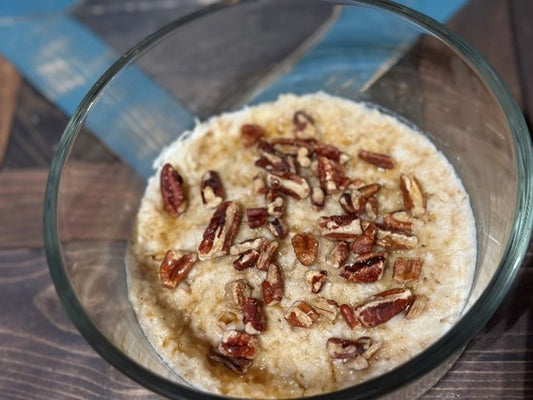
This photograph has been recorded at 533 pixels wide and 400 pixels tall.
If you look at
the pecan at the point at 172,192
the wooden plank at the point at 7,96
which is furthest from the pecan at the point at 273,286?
the wooden plank at the point at 7,96

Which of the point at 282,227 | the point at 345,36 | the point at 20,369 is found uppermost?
the point at 345,36

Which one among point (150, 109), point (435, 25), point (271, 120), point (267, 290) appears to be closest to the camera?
point (267, 290)

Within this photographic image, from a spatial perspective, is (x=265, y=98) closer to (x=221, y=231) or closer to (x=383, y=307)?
(x=221, y=231)

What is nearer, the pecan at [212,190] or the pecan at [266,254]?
the pecan at [266,254]

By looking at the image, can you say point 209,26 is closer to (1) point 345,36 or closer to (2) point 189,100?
(2) point 189,100

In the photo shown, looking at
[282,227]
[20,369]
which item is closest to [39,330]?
[20,369]

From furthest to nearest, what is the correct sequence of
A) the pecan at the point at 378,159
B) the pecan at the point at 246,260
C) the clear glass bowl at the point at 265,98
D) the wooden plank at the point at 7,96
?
the wooden plank at the point at 7,96, the pecan at the point at 378,159, the pecan at the point at 246,260, the clear glass bowl at the point at 265,98

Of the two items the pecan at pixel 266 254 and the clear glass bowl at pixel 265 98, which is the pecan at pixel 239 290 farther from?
the clear glass bowl at pixel 265 98
